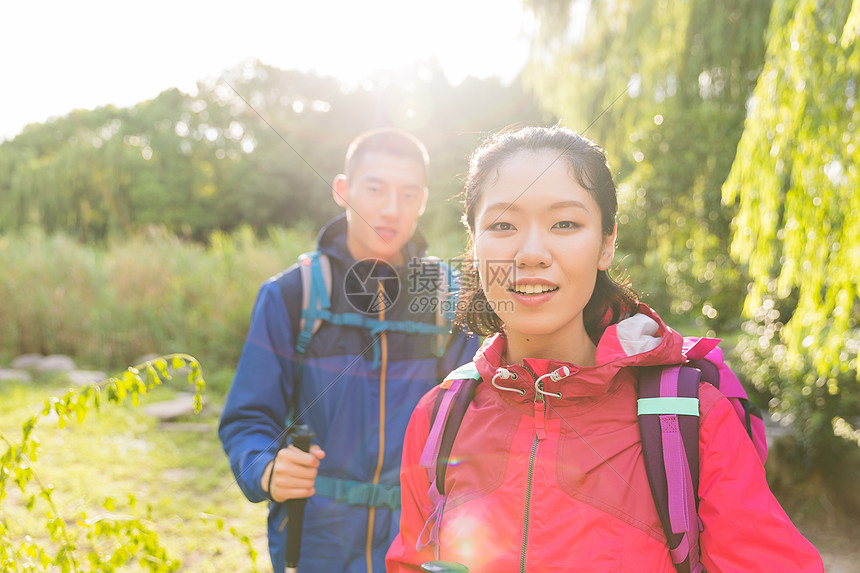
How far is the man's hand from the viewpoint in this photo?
169 centimetres

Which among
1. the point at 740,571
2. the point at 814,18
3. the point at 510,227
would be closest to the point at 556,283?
the point at 510,227

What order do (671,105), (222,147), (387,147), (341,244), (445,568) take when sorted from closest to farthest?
(445,568)
(341,244)
(387,147)
(671,105)
(222,147)

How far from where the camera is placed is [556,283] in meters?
1.19

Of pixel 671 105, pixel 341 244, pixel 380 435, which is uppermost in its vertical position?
pixel 671 105

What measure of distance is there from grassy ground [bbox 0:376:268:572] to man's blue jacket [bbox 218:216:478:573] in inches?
65.9

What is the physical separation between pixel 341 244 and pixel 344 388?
59 centimetres

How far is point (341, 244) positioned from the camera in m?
2.27

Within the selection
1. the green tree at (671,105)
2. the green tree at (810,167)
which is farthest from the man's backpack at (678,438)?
the green tree at (671,105)

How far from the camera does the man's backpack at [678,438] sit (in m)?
1.01

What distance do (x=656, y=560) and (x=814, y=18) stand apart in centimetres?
285

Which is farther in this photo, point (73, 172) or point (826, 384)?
point (73, 172)

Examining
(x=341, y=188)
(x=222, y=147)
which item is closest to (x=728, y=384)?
(x=341, y=188)

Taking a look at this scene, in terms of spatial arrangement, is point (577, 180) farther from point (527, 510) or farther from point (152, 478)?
point (152, 478)

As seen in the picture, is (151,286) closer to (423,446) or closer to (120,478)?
(120,478)
